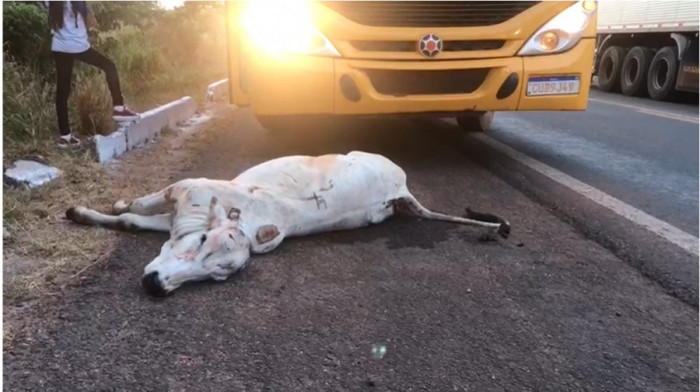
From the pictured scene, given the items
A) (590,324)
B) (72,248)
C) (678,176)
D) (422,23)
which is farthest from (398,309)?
(678,176)

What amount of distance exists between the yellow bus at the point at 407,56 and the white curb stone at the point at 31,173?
63.8 inches

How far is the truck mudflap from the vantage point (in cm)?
1231

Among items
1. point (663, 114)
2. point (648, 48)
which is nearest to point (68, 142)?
point (663, 114)

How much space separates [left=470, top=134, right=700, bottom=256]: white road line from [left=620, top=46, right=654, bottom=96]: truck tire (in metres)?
9.49

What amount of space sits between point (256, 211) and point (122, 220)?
0.85 meters

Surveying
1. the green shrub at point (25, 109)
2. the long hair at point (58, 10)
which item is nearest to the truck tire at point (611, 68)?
the green shrub at point (25, 109)

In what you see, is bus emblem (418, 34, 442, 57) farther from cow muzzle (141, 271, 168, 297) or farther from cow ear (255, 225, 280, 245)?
cow muzzle (141, 271, 168, 297)

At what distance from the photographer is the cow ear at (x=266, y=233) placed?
310 cm

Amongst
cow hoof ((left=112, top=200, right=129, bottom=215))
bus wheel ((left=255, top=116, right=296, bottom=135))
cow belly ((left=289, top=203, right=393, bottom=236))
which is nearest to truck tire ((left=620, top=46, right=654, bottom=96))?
bus wheel ((left=255, top=116, right=296, bottom=135))

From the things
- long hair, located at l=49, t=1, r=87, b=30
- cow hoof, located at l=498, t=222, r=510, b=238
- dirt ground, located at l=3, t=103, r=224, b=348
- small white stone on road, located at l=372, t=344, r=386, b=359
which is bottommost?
small white stone on road, located at l=372, t=344, r=386, b=359

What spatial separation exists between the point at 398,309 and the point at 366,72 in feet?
8.89

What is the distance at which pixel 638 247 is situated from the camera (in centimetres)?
352

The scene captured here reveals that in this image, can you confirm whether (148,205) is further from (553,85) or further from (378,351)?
(553,85)

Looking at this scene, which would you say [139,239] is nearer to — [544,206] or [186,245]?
[186,245]
